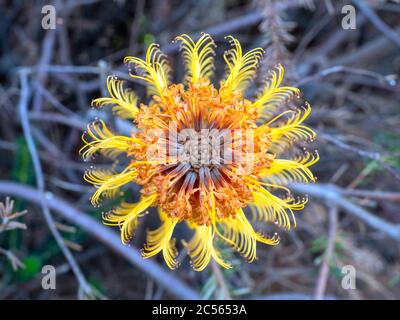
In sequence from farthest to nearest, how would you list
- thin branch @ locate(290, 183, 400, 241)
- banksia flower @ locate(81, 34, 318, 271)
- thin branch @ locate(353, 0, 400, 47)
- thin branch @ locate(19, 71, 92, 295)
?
thin branch @ locate(353, 0, 400, 47)
thin branch @ locate(290, 183, 400, 241)
thin branch @ locate(19, 71, 92, 295)
banksia flower @ locate(81, 34, 318, 271)

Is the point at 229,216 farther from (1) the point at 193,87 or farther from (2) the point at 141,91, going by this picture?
(2) the point at 141,91

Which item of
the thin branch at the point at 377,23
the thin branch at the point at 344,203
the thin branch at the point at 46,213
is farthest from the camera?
the thin branch at the point at 377,23

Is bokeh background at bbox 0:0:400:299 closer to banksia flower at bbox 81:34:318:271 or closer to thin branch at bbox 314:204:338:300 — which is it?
thin branch at bbox 314:204:338:300

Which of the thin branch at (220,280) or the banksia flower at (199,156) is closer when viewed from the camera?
the banksia flower at (199,156)

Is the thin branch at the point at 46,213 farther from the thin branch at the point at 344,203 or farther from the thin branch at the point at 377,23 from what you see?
the thin branch at the point at 377,23

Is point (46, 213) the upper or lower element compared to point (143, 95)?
lower

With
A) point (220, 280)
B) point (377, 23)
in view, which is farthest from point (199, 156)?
point (377, 23)

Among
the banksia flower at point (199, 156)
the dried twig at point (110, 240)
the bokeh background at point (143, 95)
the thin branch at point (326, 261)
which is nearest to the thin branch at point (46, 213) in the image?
the dried twig at point (110, 240)

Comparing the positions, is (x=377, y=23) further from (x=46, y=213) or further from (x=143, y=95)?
(x=46, y=213)

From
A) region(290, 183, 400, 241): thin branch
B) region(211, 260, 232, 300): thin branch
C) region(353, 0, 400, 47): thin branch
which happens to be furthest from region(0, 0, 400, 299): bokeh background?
region(211, 260, 232, 300): thin branch
